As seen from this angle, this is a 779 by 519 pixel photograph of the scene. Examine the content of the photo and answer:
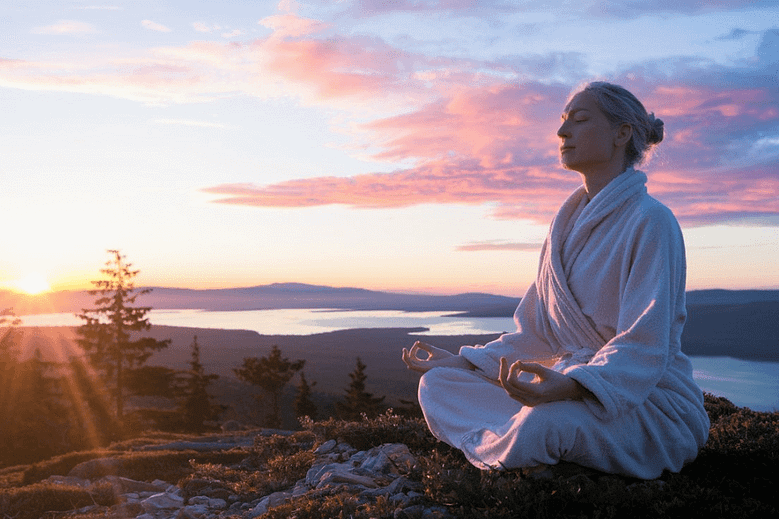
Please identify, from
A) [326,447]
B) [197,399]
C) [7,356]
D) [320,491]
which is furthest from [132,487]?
[197,399]

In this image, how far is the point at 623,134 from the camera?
496cm

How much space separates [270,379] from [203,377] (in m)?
3.55

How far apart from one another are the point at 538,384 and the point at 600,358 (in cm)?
50

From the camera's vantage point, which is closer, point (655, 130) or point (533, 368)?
point (533, 368)

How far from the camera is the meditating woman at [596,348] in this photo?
4270 mm

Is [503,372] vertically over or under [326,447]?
over

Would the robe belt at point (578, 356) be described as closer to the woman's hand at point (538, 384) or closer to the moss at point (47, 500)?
the woman's hand at point (538, 384)

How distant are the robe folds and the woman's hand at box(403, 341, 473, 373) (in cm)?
19

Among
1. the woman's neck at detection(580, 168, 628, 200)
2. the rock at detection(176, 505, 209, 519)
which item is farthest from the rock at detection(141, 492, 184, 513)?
the woman's neck at detection(580, 168, 628, 200)

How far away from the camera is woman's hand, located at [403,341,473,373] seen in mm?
5746

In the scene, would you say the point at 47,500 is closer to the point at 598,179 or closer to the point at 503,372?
the point at 503,372

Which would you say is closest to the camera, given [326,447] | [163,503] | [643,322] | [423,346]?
[643,322]

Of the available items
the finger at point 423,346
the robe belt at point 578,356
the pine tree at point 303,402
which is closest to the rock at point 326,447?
the finger at point 423,346

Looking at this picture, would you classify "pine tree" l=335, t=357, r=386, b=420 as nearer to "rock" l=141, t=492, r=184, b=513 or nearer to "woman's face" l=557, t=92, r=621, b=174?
"rock" l=141, t=492, r=184, b=513
